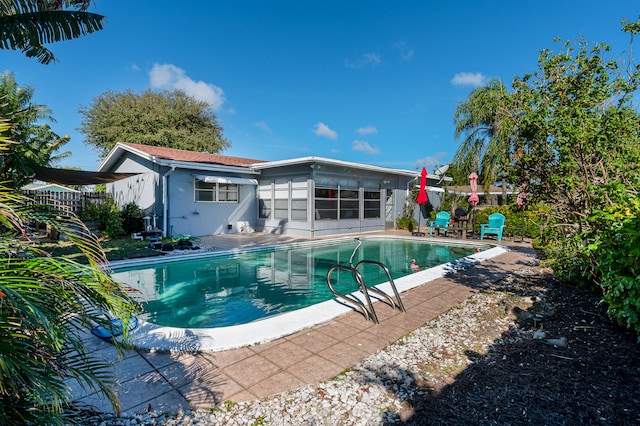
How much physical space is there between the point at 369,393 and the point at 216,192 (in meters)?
13.9

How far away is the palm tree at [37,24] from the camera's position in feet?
20.5

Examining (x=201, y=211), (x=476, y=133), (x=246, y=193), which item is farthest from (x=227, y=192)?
(x=476, y=133)

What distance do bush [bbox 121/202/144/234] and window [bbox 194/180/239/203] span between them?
263 cm

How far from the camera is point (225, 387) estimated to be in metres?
2.87

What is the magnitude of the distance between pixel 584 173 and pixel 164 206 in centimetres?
1354

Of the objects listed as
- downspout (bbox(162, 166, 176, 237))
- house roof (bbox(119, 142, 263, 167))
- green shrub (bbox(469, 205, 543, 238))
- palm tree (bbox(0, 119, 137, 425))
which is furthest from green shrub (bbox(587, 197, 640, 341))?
house roof (bbox(119, 142, 263, 167))

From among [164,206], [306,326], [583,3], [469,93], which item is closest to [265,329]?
[306,326]

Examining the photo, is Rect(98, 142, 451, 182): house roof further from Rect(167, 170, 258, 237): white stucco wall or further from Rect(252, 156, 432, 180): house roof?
Rect(167, 170, 258, 237): white stucco wall

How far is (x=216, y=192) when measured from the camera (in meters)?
15.4

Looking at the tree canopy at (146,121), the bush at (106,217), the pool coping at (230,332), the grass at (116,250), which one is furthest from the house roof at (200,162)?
the tree canopy at (146,121)

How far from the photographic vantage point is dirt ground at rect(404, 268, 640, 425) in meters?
2.41

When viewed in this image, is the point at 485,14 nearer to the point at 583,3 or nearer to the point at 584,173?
the point at 583,3

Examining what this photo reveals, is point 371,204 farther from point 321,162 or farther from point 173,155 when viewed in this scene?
point 173,155

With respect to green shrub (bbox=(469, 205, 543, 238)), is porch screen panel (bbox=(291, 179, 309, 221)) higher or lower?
higher
